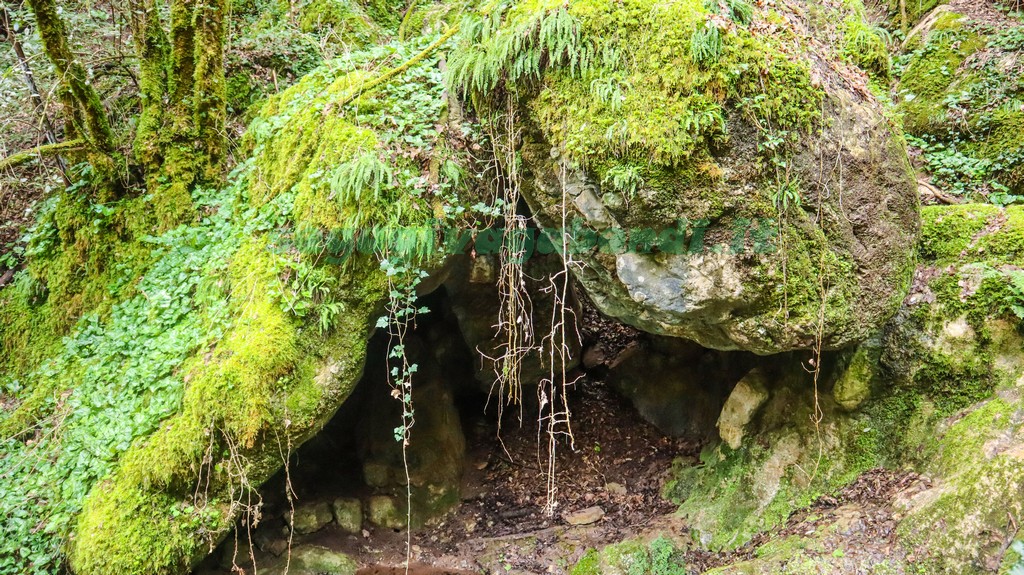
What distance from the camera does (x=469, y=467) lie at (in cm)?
708

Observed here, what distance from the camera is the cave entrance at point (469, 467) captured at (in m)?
5.87

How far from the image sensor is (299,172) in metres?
5.04

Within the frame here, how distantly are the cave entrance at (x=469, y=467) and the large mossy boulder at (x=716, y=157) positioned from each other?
2.08 meters

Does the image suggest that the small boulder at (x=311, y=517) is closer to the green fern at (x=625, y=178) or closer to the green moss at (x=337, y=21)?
the green fern at (x=625, y=178)

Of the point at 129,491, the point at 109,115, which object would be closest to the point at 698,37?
the point at 129,491

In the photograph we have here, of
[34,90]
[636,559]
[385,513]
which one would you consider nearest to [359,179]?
[385,513]

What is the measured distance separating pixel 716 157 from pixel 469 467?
16.4 feet

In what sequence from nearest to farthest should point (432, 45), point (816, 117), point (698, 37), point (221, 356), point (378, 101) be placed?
point (698, 37)
point (816, 117)
point (221, 356)
point (378, 101)
point (432, 45)

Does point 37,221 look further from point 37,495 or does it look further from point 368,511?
point 368,511

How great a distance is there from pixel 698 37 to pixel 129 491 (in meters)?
5.16

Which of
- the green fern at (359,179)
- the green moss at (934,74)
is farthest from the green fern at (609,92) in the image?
the green moss at (934,74)

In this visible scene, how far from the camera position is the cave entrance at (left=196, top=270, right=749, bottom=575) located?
587 centimetres

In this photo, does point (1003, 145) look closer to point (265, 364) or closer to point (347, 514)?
point (265, 364)

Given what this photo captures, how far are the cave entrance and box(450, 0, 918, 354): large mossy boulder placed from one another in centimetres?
208
